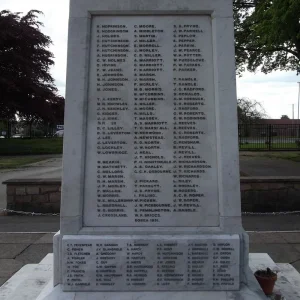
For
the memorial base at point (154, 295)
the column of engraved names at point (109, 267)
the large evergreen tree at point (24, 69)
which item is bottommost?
the memorial base at point (154, 295)

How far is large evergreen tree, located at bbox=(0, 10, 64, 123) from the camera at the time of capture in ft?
98.8

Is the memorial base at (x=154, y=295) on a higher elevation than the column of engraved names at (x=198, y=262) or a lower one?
lower

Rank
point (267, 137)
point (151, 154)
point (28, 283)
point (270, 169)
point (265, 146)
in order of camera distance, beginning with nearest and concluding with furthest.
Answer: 1. point (151, 154)
2. point (28, 283)
3. point (270, 169)
4. point (267, 137)
5. point (265, 146)

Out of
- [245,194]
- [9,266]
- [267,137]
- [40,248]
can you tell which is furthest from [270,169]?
[267,137]

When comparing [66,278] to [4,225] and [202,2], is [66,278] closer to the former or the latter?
[202,2]

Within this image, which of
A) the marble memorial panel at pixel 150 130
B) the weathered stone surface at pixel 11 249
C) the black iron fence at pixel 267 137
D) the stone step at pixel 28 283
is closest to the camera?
the marble memorial panel at pixel 150 130

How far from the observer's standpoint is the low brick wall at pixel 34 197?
346 inches

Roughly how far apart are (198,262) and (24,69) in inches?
1163

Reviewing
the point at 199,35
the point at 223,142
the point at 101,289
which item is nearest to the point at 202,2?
the point at 199,35

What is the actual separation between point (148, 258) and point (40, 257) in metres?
2.65

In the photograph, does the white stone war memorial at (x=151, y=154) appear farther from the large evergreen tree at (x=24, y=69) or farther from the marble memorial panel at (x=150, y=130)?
the large evergreen tree at (x=24, y=69)

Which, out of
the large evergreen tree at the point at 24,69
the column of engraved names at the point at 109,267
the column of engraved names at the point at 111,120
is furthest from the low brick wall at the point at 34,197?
the large evergreen tree at the point at 24,69

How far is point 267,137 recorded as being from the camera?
96.7 ft

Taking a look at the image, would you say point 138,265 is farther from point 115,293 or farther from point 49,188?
point 49,188
